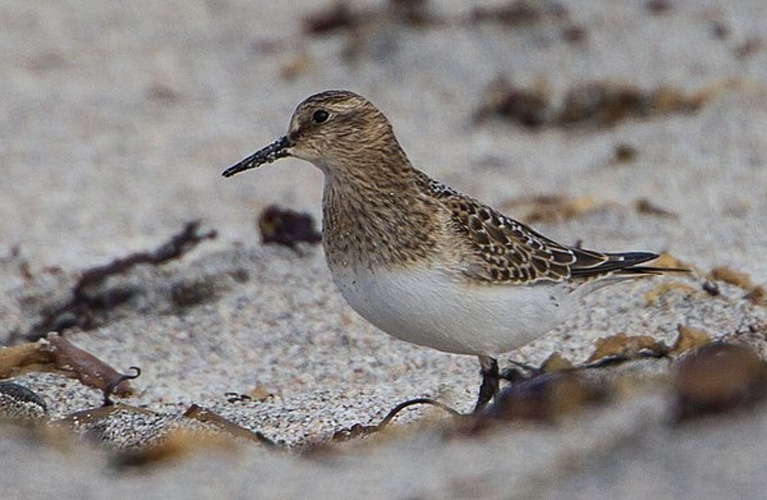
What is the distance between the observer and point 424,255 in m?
4.74

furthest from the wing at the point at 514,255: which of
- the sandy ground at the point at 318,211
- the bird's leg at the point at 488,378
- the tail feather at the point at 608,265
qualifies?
the sandy ground at the point at 318,211

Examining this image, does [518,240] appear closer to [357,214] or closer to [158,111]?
[357,214]

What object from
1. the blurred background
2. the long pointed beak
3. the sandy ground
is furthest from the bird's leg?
the blurred background

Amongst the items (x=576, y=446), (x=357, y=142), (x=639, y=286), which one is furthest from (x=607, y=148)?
(x=576, y=446)

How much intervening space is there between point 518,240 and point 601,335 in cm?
69

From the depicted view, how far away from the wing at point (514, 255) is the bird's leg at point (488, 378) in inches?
9.8

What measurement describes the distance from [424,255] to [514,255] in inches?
14.7

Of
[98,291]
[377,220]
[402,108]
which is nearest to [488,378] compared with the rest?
[377,220]

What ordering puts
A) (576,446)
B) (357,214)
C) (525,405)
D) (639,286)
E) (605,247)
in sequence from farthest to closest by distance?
(605,247) → (639,286) → (357,214) → (525,405) → (576,446)

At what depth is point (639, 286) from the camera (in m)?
6.01

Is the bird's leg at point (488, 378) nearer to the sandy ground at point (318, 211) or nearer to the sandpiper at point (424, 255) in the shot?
the sandpiper at point (424, 255)

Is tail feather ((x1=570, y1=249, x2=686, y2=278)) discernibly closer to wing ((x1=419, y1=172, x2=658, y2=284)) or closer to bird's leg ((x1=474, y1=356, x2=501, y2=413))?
wing ((x1=419, y1=172, x2=658, y2=284))

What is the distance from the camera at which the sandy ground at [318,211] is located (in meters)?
3.40

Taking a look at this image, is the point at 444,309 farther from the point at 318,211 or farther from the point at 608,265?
the point at 318,211
